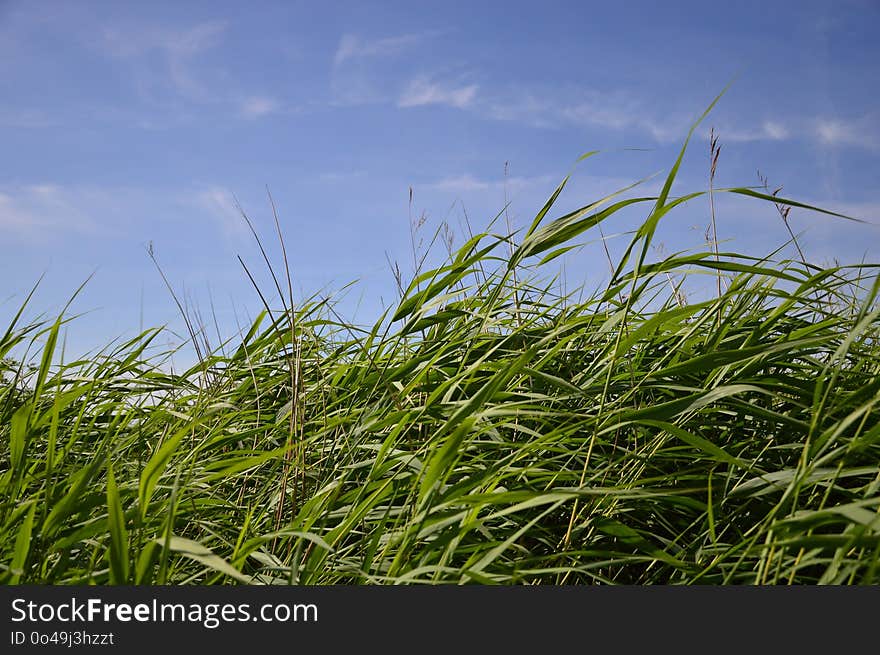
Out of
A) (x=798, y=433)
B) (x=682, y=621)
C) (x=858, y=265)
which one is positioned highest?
(x=858, y=265)

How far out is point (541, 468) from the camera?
1.53 metres

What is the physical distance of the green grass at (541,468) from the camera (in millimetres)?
1191

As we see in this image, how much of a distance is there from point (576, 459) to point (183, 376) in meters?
1.66

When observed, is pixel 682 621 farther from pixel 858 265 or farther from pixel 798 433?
pixel 858 265

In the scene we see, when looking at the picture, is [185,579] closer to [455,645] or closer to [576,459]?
[455,645]

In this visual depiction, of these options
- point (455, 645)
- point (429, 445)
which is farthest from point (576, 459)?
point (455, 645)

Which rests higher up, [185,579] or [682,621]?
[185,579]

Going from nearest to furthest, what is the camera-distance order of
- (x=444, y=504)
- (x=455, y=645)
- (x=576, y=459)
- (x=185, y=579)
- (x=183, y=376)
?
(x=455, y=645) < (x=444, y=504) < (x=185, y=579) < (x=576, y=459) < (x=183, y=376)

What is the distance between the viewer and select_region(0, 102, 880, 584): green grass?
46.9 inches

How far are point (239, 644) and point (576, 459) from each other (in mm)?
827

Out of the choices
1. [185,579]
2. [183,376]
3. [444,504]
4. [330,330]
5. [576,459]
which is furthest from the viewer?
[330,330]

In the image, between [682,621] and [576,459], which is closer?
[682,621]

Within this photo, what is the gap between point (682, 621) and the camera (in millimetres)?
1116

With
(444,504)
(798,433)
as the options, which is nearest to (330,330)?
(444,504)
